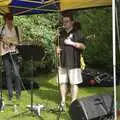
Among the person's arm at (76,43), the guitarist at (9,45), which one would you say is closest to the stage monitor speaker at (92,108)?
the person's arm at (76,43)

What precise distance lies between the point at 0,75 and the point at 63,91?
3.20 meters

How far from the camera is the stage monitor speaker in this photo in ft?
22.5

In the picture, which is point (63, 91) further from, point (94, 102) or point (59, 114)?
point (94, 102)

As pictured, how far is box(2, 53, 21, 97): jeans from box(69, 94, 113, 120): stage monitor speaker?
251 cm

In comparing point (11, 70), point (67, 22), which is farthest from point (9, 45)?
point (67, 22)

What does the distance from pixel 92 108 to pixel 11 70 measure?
3.01 meters

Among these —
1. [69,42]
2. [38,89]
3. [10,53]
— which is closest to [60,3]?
[69,42]

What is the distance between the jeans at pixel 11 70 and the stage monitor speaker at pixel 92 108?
251cm

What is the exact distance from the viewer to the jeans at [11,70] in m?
9.28

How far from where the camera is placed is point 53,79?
13.1 meters

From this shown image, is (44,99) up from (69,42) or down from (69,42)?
down

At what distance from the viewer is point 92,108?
6926mm

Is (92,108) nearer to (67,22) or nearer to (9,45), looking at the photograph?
(67,22)

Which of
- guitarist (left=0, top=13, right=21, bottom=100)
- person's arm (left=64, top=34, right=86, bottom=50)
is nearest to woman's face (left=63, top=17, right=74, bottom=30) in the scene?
person's arm (left=64, top=34, right=86, bottom=50)
